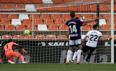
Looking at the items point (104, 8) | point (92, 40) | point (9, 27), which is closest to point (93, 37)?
point (92, 40)

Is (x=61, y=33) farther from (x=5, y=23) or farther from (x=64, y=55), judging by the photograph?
(x=5, y=23)

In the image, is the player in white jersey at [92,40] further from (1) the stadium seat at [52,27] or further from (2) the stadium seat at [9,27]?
(2) the stadium seat at [9,27]

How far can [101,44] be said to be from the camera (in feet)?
49.9

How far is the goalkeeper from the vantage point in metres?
14.5

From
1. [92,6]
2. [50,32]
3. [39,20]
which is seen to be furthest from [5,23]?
[92,6]

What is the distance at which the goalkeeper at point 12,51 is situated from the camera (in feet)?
47.6

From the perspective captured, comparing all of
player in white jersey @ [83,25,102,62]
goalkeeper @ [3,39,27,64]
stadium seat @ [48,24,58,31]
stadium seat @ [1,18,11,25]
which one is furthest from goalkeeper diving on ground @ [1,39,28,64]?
stadium seat @ [1,18,11,25]

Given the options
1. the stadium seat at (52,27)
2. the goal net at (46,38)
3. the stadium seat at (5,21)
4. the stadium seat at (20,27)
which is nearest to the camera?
the goal net at (46,38)

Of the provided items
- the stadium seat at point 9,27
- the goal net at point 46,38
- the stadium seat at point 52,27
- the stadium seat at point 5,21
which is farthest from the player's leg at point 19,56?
the stadium seat at point 5,21

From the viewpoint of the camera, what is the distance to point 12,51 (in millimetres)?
14492

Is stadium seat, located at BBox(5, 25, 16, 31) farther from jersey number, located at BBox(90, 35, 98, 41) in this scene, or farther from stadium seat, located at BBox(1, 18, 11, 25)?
jersey number, located at BBox(90, 35, 98, 41)

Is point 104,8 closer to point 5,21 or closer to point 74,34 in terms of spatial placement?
point 5,21

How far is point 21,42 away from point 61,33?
58.3 inches

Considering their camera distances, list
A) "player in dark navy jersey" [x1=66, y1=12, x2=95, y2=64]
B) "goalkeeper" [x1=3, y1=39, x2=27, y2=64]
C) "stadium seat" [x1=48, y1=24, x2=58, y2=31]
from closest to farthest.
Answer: "player in dark navy jersey" [x1=66, y1=12, x2=95, y2=64] → "goalkeeper" [x1=3, y1=39, x2=27, y2=64] → "stadium seat" [x1=48, y1=24, x2=58, y2=31]
